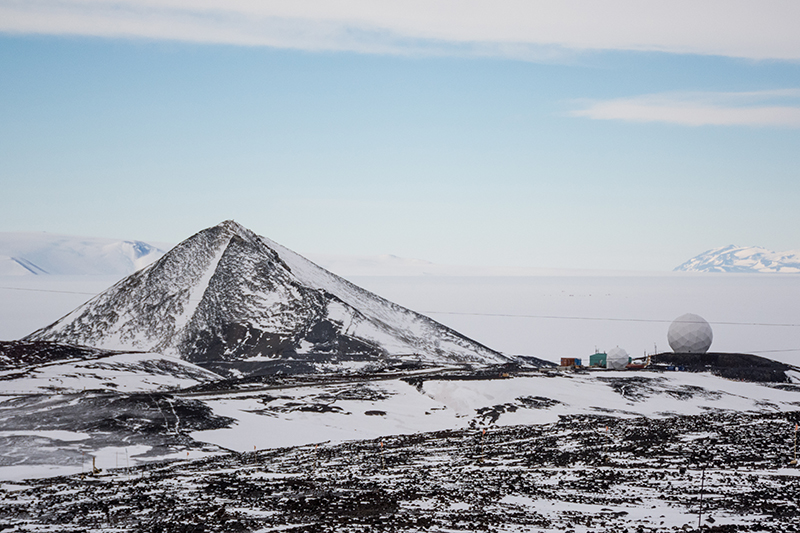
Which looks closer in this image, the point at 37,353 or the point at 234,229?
the point at 37,353

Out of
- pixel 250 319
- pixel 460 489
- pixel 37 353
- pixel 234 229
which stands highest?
pixel 234 229

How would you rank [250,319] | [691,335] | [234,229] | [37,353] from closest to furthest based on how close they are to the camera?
1. [37,353]
2. [691,335]
3. [250,319]
4. [234,229]

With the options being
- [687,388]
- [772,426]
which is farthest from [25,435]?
[687,388]

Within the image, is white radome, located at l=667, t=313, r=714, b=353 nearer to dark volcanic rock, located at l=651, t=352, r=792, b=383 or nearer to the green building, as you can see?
dark volcanic rock, located at l=651, t=352, r=792, b=383

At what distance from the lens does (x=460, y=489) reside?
125ft

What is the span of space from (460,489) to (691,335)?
314 ft

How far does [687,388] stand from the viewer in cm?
9288

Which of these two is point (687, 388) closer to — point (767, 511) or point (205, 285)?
point (767, 511)

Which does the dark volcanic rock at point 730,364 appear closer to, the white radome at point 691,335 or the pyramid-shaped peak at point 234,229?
the white radome at point 691,335

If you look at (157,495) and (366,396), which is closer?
(157,495)

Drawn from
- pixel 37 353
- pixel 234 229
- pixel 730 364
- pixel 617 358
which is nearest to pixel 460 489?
pixel 617 358

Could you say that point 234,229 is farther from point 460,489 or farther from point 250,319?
point 460,489

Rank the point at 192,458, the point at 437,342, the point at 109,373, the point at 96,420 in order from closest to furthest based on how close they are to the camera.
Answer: the point at 192,458, the point at 96,420, the point at 109,373, the point at 437,342

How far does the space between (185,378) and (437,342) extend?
57.4 m
